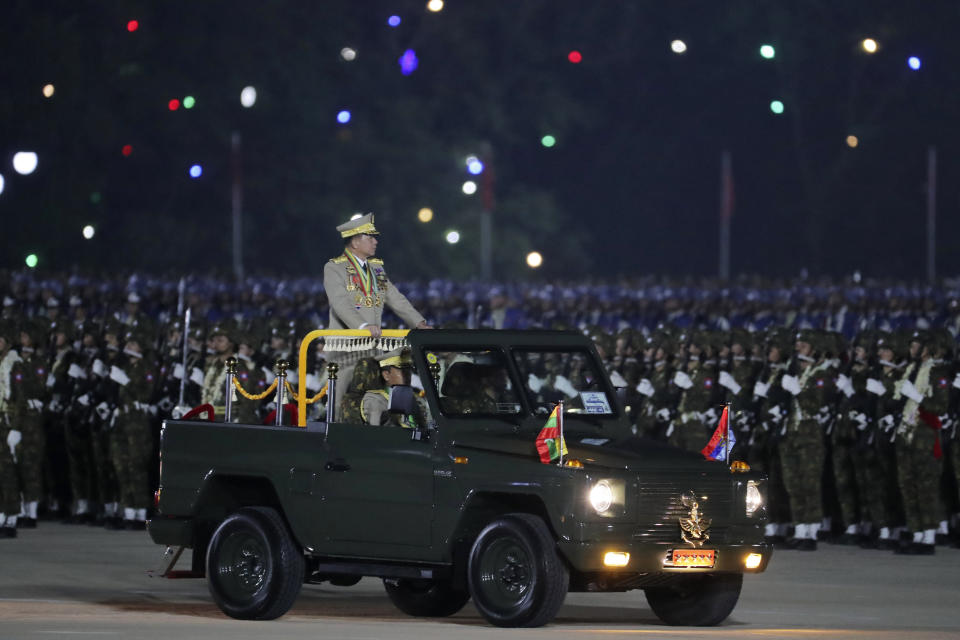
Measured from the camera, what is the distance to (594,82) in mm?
80938

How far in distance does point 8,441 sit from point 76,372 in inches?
72.0

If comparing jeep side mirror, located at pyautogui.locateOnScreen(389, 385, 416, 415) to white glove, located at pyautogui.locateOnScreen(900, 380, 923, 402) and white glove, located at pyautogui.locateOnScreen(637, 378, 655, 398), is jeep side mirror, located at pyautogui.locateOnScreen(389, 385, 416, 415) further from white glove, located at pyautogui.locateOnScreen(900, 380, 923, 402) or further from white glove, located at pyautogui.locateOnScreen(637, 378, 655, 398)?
white glove, located at pyautogui.locateOnScreen(637, 378, 655, 398)

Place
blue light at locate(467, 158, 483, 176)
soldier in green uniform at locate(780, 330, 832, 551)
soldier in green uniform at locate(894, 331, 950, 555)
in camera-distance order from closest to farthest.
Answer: soldier in green uniform at locate(894, 331, 950, 555) → soldier in green uniform at locate(780, 330, 832, 551) → blue light at locate(467, 158, 483, 176)

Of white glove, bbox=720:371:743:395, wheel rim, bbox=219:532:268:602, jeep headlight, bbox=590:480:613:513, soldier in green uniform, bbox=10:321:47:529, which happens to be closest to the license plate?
A: jeep headlight, bbox=590:480:613:513

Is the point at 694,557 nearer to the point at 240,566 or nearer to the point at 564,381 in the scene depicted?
the point at 564,381

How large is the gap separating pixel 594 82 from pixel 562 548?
6852 cm

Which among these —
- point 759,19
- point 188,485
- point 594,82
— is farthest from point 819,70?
point 188,485

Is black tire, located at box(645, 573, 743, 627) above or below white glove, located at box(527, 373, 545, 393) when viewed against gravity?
below

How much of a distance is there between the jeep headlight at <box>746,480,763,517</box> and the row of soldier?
21.9 feet

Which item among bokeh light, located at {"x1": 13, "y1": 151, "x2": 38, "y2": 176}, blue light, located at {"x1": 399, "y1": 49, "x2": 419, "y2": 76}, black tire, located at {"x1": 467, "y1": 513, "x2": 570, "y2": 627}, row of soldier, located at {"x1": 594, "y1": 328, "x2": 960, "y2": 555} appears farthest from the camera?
blue light, located at {"x1": 399, "y1": 49, "x2": 419, "y2": 76}

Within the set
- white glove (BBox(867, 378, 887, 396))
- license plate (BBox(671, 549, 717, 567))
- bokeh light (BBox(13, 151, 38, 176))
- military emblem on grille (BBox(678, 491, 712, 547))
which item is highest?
bokeh light (BBox(13, 151, 38, 176))

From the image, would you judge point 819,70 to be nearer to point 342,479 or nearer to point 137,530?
point 137,530

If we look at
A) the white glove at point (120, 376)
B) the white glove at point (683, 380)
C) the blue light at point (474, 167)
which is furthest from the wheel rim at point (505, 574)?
the blue light at point (474, 167)

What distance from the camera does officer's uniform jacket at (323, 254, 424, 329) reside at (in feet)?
51.6
